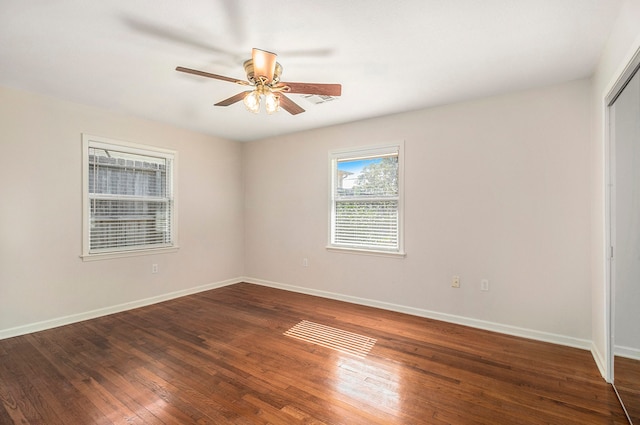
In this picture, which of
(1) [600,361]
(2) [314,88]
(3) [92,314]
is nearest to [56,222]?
(3) [92,314]

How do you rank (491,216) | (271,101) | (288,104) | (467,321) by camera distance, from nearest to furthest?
(271,101)
(288,104)
(491,216)
(467,321)

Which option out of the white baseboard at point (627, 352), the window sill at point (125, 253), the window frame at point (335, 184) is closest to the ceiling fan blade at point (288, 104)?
the window frame at point (335, 184)

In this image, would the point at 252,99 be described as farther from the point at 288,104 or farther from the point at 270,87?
the point at 288,104

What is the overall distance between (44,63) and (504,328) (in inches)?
196

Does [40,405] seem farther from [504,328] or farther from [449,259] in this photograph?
[504,328]

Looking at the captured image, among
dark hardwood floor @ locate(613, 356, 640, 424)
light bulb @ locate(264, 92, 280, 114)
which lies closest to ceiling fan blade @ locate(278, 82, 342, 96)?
light bulb @ locate(264, 92, 280, 114)

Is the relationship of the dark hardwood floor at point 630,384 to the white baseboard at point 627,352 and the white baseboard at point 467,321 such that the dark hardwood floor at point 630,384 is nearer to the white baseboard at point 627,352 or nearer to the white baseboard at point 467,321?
the white baseboard at point 627,352

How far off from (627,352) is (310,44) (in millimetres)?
2975

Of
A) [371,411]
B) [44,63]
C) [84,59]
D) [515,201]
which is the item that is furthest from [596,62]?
[44,63]

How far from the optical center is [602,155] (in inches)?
92.2

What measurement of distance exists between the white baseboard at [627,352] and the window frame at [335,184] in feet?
6.63

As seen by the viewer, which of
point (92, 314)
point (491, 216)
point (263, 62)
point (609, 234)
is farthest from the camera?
point (92, 314)

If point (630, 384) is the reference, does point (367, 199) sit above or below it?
above

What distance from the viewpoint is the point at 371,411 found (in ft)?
6.27
